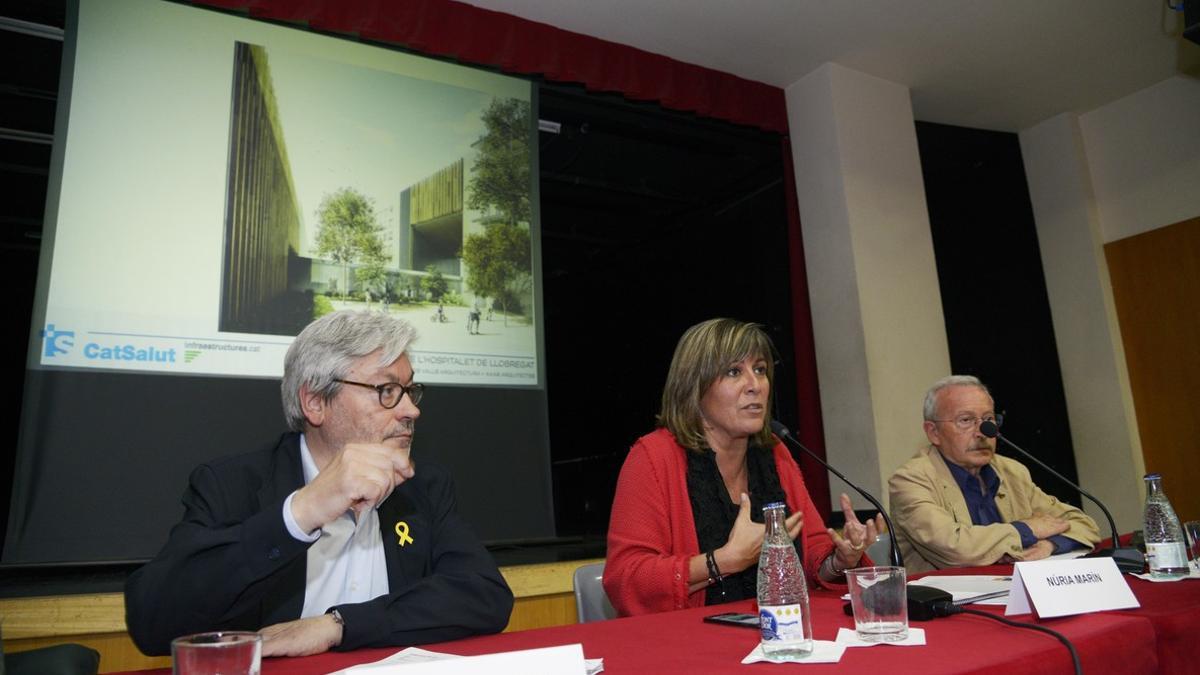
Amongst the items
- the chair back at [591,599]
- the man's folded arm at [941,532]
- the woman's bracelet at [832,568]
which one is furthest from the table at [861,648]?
the man's folded arm at [941,532]

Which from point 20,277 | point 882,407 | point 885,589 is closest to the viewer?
point 885,589

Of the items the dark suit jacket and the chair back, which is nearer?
the dark suit jacket

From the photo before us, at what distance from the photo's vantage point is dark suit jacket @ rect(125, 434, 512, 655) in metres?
1.15

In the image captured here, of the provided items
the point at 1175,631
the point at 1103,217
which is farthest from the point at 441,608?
the point at 1103,217

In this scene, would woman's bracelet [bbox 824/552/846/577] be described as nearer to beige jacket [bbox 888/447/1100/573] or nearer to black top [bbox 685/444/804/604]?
black top [bbox 685/444/804/604]

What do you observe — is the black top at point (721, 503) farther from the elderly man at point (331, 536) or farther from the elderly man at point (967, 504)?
the elderly man at point (331, 536)

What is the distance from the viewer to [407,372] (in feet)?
5.20

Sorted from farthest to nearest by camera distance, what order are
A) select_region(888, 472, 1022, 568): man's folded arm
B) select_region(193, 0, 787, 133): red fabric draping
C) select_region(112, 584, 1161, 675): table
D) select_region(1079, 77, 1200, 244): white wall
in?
select_region(1079, 77, 1200, 244): white wall, select_region(193, 0, 787, 133): red fabric draping, select_region(888, 472, 1022, 568): man's folded arm, select_region(112, 584, 1161, 675): table

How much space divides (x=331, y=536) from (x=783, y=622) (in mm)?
852

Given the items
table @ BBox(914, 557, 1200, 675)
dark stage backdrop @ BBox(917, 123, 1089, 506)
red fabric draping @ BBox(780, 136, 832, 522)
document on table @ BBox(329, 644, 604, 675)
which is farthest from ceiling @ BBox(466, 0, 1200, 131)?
document on table @ BBox(329, 644, 604, 675)

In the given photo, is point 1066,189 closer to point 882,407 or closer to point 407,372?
point 882,407

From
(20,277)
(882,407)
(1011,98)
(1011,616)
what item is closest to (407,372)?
(1011,616)

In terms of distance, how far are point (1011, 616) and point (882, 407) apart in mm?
2904

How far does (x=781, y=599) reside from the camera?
1027 mm
